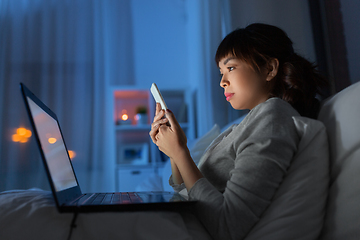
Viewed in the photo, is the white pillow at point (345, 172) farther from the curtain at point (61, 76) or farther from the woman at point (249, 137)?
the curtain at point (61, 76)

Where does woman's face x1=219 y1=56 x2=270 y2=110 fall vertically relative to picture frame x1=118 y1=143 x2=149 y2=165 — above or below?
above

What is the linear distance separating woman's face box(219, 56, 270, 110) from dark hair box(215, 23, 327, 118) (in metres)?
0.02

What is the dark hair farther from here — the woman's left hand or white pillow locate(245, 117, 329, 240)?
the woman's left hand

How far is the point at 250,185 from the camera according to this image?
1.66ft

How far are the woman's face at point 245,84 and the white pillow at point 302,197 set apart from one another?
0.30m

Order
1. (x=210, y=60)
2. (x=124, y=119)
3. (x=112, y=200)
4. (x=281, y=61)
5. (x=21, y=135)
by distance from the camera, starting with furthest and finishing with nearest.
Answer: (x=124, y=119), (x=21, y=135), (x=210, y=60), (x=281, y=61), (x=112, y=200)

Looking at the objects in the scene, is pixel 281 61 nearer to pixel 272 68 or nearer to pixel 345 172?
pixel 272 68

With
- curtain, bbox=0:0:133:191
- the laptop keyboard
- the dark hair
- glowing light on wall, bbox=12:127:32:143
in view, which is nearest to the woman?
the dark hair

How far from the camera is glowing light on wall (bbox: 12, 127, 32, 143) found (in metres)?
2.41

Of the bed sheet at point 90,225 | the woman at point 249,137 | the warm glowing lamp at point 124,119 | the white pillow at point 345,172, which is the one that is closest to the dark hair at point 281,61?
the woman at point 249,137

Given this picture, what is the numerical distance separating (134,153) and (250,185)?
7.19ft

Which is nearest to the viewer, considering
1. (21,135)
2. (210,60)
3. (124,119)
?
(210,60)

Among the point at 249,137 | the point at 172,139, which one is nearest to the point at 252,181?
the point at 249,137

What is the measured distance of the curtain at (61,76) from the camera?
7.89 ft
